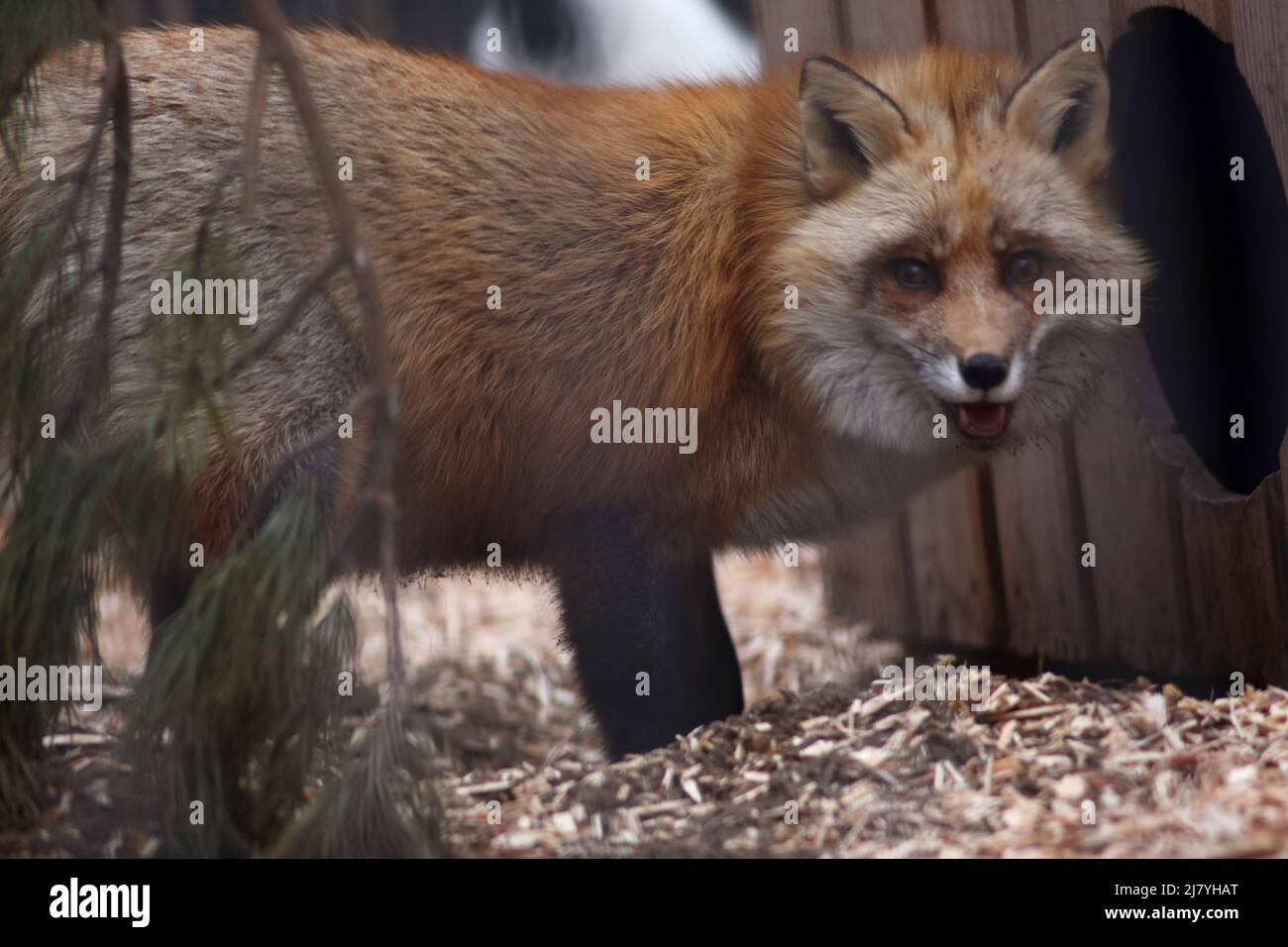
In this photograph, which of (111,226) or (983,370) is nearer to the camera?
(111,226)

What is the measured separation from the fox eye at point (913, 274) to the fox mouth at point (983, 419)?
0.95 feet

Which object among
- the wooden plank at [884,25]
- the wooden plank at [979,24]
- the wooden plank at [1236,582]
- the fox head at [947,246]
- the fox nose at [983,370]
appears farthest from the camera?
the wooden plank at [884,25]

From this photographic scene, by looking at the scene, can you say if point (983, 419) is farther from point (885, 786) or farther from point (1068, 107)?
point (885, 786)

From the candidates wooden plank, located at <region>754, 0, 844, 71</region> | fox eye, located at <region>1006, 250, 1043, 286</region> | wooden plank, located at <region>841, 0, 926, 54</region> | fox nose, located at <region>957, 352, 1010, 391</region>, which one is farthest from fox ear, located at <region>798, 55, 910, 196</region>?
wooden plank, located at <region>754, 0, 844, 71</region>

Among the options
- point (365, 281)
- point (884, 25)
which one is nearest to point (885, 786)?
point (365, 281)

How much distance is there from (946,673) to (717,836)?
0.97 m

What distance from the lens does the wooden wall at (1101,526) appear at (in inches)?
129

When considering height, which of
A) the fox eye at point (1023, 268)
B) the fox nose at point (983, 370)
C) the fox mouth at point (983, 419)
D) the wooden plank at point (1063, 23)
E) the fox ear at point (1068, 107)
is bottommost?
the fox mouth at point (983, 419)

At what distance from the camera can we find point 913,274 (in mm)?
3111

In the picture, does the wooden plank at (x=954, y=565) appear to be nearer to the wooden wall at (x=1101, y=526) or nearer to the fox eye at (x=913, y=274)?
the wooden wall at (x=1101, y=526)

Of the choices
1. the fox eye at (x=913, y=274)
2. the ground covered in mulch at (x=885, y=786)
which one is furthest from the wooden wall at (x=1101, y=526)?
the fox eye at (x=913, y=274)

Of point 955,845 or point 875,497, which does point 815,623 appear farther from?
point 955,845

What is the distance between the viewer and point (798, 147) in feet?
10.7

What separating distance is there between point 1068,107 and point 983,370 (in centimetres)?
72
